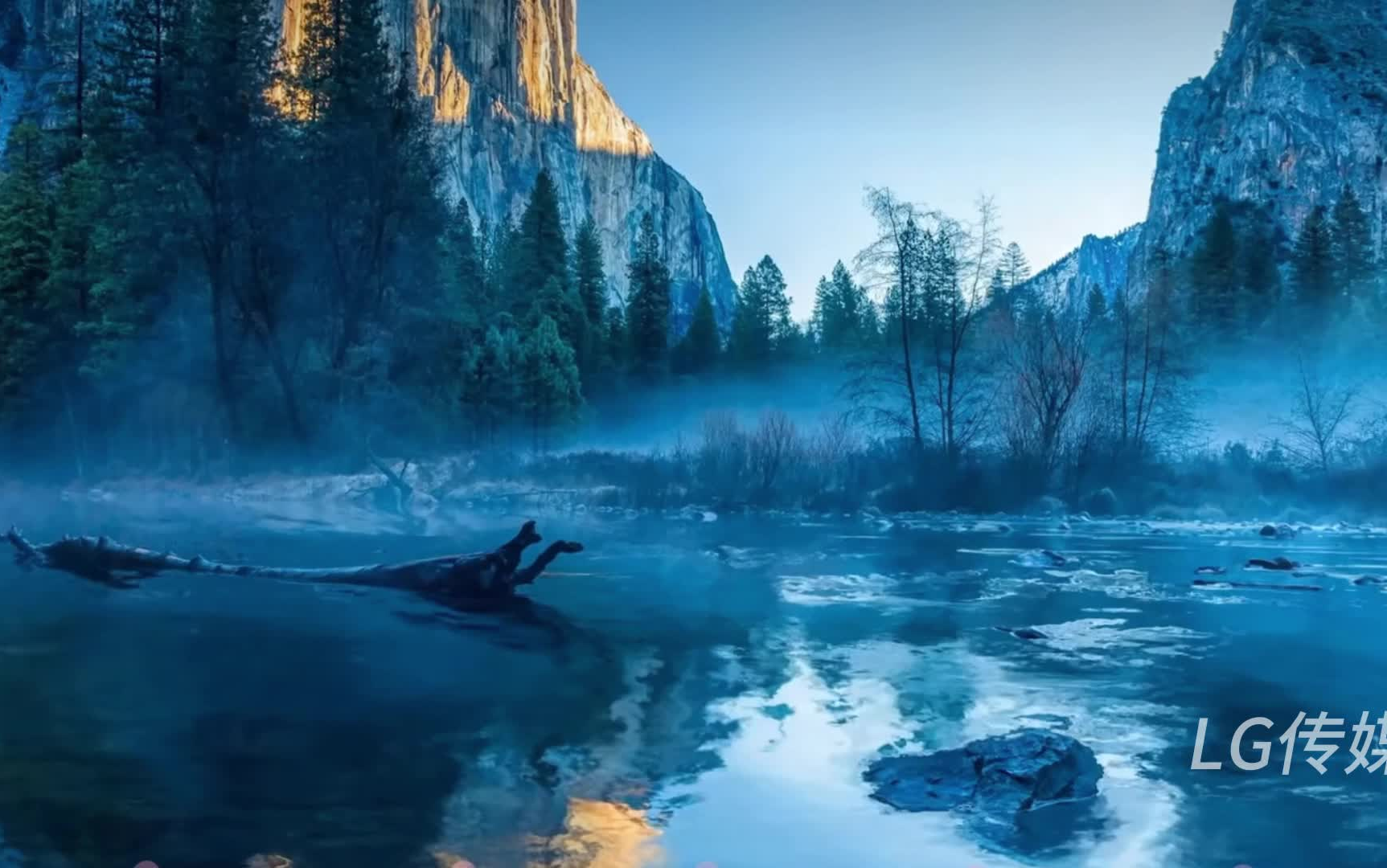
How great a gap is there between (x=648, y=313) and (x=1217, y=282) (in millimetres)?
28245

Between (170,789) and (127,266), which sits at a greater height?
(127,266)

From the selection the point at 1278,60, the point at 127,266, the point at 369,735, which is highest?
the point at 1278,60

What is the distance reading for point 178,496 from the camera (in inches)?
981

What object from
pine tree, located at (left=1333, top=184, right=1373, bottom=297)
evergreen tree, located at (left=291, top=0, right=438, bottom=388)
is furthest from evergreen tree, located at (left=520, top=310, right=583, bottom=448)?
pine tree, located at (left=1333, top=184, right=1373, bottom=297)

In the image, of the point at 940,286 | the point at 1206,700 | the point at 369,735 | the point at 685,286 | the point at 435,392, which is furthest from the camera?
the point at 685,286

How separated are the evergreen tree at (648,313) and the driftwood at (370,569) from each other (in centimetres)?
4264

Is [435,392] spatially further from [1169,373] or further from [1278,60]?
[1278,60]

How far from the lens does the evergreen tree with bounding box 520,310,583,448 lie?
3803 cm

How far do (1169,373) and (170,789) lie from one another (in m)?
27.4

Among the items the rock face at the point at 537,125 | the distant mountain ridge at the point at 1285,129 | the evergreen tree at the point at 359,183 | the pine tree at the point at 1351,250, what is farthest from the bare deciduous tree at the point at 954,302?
the rock face at the point at 537,125

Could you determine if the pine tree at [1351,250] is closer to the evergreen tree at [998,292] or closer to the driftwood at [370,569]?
the evergreen tree at [998,292]

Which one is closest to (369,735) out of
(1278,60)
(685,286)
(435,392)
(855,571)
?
(855,571)

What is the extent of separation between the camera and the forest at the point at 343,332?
78.1 feet

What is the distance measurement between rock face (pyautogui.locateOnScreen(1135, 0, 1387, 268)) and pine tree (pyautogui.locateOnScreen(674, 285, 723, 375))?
144 feet
